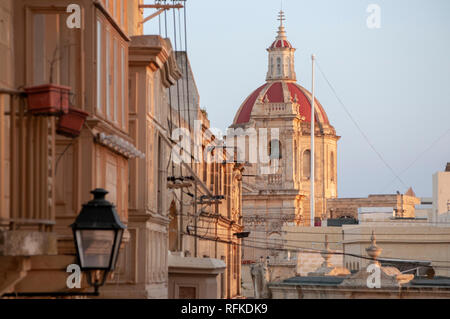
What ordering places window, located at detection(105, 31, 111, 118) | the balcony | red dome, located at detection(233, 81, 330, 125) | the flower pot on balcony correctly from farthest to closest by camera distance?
1. red dome, located at detection(233, 81, 330, 125)
2. window, located at detection(105, 31, 111, 118)
3. the flower pot on balcony
4. the balcony

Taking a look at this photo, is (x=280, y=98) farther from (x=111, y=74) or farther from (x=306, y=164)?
(x=111, y=74)

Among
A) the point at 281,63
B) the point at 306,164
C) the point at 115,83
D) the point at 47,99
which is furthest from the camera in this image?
the point at 281,63

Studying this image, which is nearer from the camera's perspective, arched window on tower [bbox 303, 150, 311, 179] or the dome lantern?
arched window on tower [bbox 303, 150, 311, 179]

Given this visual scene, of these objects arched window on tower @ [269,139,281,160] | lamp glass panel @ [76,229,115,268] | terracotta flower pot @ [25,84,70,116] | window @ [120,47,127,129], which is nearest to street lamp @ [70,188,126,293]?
lamp glass panel @ [76,229,115,268]

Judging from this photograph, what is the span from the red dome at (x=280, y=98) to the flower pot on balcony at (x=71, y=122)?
9996 cm

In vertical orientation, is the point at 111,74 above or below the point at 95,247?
above

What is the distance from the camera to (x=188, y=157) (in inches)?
1342

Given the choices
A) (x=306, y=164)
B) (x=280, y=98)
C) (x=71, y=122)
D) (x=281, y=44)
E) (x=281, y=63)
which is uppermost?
(x=281, y=44)

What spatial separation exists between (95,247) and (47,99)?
149cm

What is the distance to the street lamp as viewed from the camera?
10.3m

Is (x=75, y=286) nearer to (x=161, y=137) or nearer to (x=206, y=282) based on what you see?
(x=161, y=137)

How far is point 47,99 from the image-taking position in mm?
10812

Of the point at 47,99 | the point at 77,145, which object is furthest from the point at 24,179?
the point at 77,145

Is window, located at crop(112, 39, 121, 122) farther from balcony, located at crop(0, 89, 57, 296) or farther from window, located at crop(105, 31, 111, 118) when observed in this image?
balcony, located at crop(0, 89, 57, 296)
